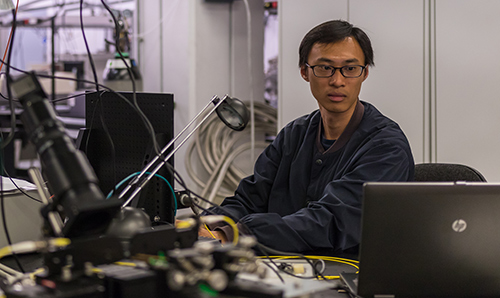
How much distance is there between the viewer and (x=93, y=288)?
761mm

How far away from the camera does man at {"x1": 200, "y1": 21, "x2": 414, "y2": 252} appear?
1.52 metres

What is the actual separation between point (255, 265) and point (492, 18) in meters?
2.06

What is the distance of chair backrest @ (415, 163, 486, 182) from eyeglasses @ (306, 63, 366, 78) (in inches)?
15.6

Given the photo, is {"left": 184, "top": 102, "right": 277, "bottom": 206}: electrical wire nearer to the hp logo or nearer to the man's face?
the man's face

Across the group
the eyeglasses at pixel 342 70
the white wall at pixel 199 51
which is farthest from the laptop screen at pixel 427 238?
the white wall at pixel 199 51

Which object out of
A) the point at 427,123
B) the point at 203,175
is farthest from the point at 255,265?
the point at 203,175

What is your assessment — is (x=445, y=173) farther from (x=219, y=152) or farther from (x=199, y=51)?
(x=199, y=51)

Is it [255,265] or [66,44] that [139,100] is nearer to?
[255,265]

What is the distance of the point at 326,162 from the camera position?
1.84 m

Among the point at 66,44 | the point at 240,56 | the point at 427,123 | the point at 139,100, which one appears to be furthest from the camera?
the point at 66,44

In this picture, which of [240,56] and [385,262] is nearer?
[385,262]

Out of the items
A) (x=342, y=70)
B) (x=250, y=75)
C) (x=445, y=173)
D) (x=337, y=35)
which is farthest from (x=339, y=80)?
(x=250, y=75)

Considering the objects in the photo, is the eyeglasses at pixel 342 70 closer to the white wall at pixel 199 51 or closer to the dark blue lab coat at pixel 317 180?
the dark blue lab coat at pixel 317 180

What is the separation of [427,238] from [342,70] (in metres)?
0.93
